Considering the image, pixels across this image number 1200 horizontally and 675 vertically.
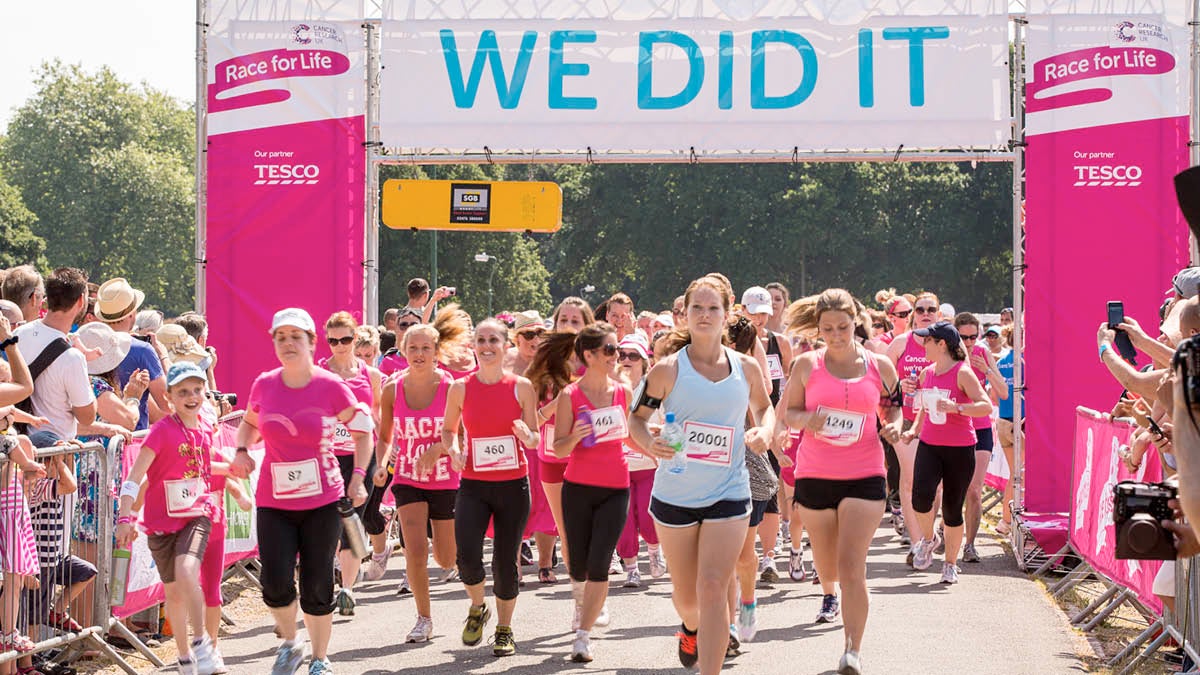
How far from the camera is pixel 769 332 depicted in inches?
491

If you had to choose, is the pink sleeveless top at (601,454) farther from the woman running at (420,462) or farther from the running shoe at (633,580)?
the running shoe at (633,580)

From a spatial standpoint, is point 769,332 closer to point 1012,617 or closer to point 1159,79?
point 1012,617

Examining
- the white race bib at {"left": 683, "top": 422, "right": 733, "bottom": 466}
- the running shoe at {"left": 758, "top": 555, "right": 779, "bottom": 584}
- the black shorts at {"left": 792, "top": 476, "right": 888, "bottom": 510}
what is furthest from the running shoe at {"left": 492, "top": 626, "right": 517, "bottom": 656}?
the running shoe at {"left": 758, "top": 555, "right": 779, "bottom": 584}

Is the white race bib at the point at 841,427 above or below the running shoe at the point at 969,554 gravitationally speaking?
above

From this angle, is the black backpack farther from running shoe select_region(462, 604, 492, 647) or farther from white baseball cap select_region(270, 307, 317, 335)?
running shoe select_region(462, 604, 492, 647)

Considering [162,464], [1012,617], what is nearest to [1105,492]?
[1012,617]

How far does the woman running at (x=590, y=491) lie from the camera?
852cm

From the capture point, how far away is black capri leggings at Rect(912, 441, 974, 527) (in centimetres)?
1176

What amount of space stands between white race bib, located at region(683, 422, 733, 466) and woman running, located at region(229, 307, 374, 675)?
6.12 ft

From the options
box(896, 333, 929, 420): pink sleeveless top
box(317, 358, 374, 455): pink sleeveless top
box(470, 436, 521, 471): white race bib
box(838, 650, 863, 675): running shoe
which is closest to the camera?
box(838, 650, 863, 675): running shoe

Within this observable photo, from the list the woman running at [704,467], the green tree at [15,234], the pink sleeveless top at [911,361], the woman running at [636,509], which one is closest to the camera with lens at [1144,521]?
the woman running at [704,467]

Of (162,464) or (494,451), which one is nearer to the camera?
(162,464)

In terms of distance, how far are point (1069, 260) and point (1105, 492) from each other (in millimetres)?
3460

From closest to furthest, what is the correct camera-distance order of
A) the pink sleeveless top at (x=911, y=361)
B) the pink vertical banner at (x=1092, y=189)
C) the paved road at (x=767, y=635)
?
the paved road at (x=767, y=635), the pink vertical banner at (x=1092, y=189), the pink sleeveless top at (x=911, y=361)
